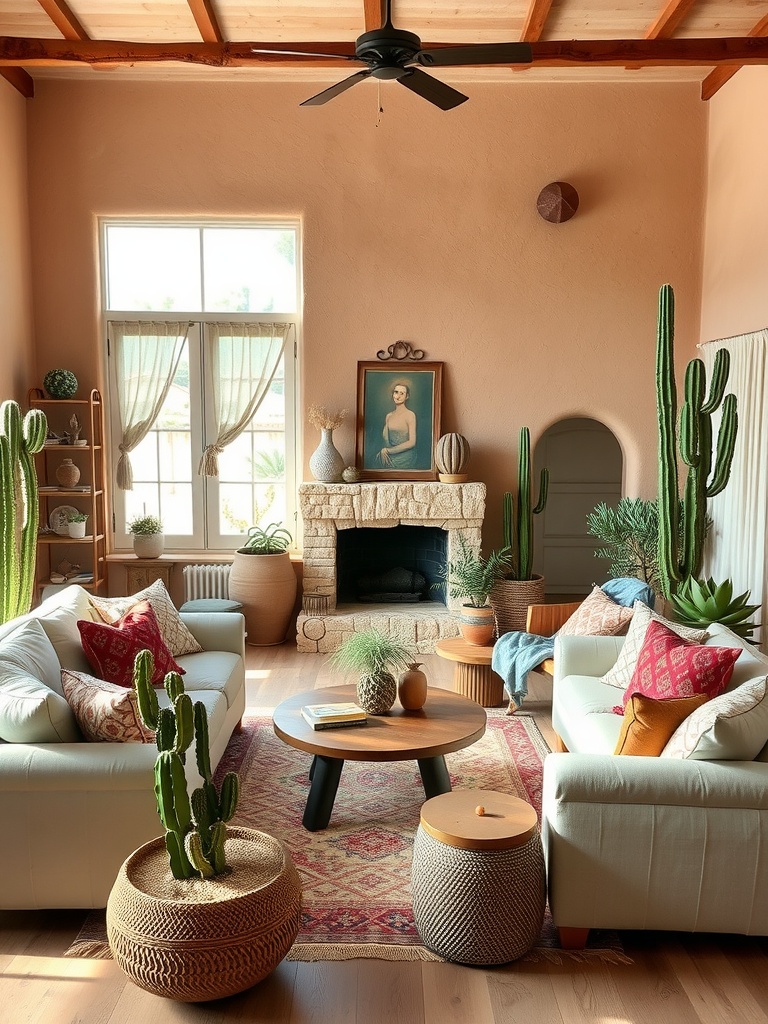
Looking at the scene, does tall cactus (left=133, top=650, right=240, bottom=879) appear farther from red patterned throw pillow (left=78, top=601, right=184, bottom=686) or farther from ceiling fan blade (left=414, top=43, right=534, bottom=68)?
ceiling fan blade (left=414, top=43, right=534, bottom=68)

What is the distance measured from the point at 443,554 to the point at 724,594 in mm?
2832

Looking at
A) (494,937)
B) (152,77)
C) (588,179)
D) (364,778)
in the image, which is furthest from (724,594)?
(152,77)

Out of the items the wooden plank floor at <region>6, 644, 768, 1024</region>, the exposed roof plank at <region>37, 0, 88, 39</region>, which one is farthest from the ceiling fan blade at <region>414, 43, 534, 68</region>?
the wooden plank floor at <region>6, 644, 768, 1024</region>

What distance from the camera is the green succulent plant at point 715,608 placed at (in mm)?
4582

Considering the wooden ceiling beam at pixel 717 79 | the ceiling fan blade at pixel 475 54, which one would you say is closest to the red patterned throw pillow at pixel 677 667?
the ceiling fan blade at pixel 475 54

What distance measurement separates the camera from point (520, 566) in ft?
22.4

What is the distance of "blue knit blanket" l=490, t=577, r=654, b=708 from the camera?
4.89 metres

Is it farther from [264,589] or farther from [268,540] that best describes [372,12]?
[264,589]

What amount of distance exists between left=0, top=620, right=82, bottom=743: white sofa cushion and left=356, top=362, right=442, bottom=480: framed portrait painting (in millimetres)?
3917

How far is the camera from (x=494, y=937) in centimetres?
277

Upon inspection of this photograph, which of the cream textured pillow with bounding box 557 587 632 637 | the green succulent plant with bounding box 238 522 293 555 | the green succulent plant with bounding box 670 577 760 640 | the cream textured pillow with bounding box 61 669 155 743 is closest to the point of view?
the cream textured pillow with bounding box 61 669 155 743

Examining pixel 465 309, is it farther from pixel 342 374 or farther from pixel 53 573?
pixel 53 573

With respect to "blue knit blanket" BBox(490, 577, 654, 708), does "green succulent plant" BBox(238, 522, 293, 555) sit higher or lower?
higher

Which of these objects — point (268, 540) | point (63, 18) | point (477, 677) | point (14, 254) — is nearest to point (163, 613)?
point (477, 677)
